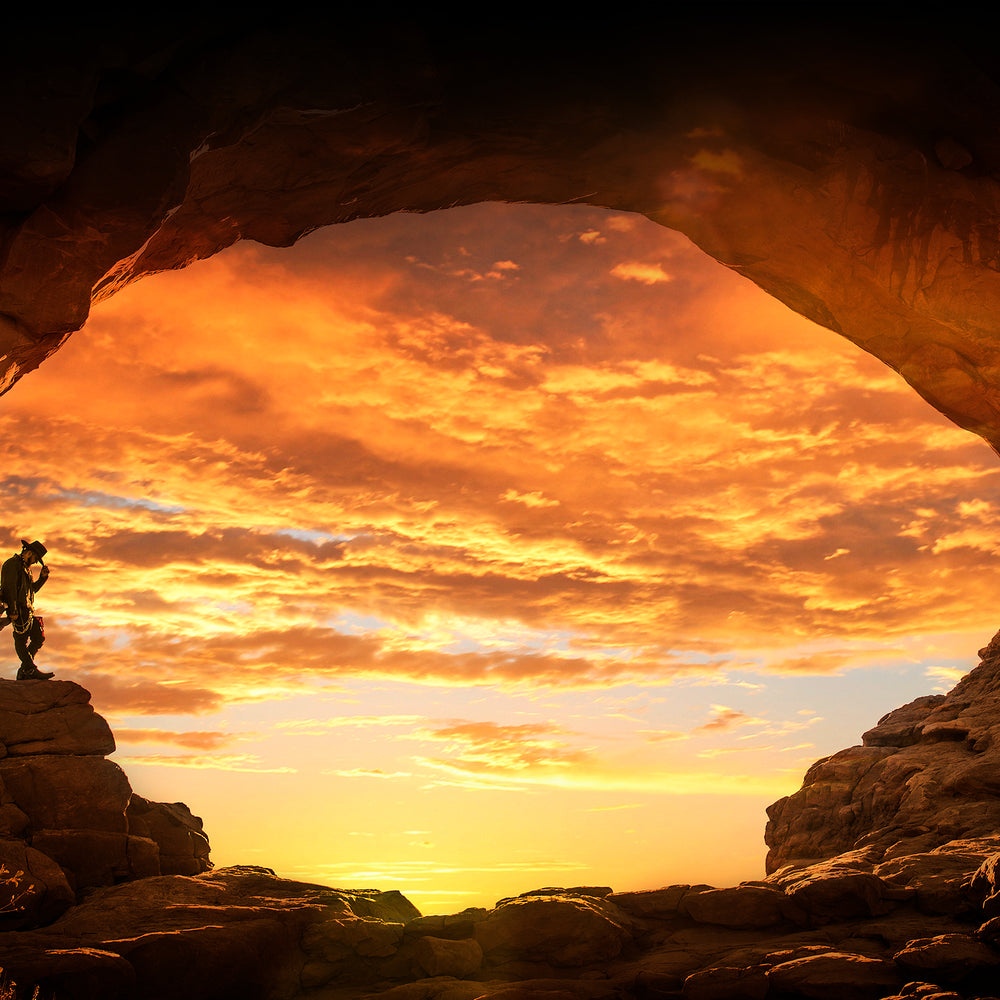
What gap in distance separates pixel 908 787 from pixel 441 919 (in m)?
10.7

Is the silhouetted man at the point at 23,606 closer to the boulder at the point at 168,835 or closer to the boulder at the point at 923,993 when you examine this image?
the boulder at the point at 168,835

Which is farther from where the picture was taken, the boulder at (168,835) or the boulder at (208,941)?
the boulder at (168,835)

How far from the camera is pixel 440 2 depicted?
1335cm

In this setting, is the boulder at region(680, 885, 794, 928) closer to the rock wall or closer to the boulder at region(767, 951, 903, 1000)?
the boulder at region(767, 951, 903, 1000)

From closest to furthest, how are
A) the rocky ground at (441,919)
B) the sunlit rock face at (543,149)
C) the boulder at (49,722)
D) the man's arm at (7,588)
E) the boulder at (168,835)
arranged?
the sunlit rock face at (543,149) < the rocky ground at (441,919) < the boulder at (49,722) < the boulder at (168,835) < the man's arm at (7,588)

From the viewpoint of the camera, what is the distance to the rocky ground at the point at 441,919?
42.4 ft

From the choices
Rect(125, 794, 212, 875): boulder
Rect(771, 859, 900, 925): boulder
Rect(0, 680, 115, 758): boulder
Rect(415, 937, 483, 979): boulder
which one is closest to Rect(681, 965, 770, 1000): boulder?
Rect(771, 859, 900, 925): boulder

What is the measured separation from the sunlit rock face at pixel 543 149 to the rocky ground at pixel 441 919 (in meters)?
7.85

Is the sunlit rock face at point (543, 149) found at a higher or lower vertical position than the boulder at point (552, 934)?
higher

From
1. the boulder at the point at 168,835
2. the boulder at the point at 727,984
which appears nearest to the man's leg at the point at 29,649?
A: the boulder at the point at 168,835

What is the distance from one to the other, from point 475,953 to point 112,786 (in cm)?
754

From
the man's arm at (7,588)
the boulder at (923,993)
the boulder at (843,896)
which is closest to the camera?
the boulder at (923,993)

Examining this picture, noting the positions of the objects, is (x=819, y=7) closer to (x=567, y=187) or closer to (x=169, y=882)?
(x=567, y=187)

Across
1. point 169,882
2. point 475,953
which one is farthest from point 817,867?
point 169,882
